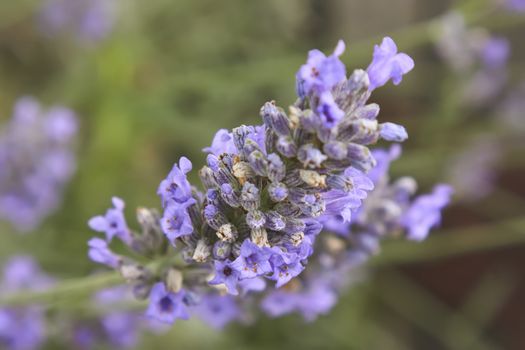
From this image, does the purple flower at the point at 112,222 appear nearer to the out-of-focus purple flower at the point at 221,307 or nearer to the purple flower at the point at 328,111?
the out-of-focus purple flower at the point at 221,307

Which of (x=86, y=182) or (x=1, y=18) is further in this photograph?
(x=1, y=18)

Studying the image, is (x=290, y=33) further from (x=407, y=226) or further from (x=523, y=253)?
(x=407, y=226)

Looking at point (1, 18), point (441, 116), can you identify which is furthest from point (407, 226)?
point (1, 18)

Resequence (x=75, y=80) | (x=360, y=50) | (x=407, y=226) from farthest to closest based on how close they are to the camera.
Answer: (x=75, y=80) → (x=360, y=50) → (x=407, y=226)

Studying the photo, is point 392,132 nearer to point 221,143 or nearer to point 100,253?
point 221,143

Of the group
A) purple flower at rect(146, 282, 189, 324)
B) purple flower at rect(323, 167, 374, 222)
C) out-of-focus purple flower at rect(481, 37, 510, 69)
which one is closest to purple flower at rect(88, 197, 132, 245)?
purple flower at rect(146, 282, 189, 324)

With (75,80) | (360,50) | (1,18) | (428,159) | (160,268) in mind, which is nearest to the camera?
(160,268)

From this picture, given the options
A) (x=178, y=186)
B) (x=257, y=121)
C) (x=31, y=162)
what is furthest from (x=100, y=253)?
(x=257, y=121)

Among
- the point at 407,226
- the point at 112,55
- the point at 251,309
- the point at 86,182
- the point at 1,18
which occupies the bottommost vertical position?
the point at 407,226
